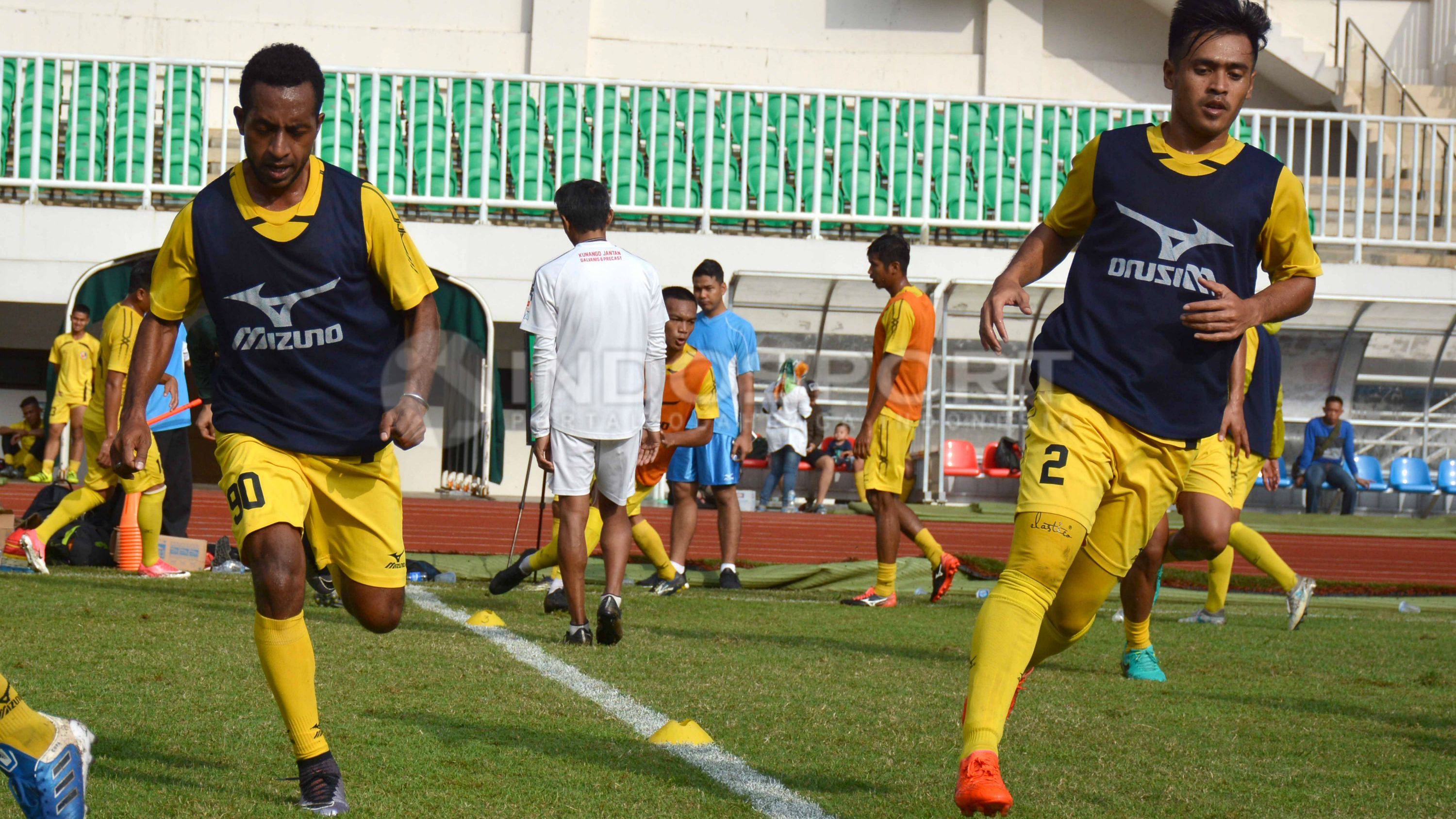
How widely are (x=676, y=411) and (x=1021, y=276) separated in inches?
229

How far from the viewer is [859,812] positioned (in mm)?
3336

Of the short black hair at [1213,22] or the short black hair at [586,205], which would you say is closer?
the short black hair at [1213,22]

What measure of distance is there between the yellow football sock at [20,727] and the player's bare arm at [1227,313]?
2739mm

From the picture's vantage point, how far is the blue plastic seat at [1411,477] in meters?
17.3

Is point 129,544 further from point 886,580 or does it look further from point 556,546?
point 886,580

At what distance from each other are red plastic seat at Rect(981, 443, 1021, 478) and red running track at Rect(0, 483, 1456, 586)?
13.4 ft

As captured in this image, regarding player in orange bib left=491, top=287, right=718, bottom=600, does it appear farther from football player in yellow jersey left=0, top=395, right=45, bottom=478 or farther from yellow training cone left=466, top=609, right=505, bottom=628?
football player in yellow jersey left=0, top=395, right=45, bottom=478

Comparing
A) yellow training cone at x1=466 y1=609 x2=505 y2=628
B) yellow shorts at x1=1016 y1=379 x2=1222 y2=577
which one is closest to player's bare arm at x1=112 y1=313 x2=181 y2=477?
yellow shorts at x1=1016 y1=379 x2=1222 y2=577

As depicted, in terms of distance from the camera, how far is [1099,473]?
3.55 meters

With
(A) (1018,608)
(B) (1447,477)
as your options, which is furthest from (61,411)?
(B) (1447,477)

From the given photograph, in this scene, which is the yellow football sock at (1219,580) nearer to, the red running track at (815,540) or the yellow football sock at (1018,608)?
the red running track at (815,540)

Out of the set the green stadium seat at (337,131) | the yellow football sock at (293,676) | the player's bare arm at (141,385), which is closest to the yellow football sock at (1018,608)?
the yellow football sock at (293,676)

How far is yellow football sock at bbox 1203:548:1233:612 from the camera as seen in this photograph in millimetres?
8492

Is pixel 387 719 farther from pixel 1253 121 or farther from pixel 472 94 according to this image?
pixel 1253 121
